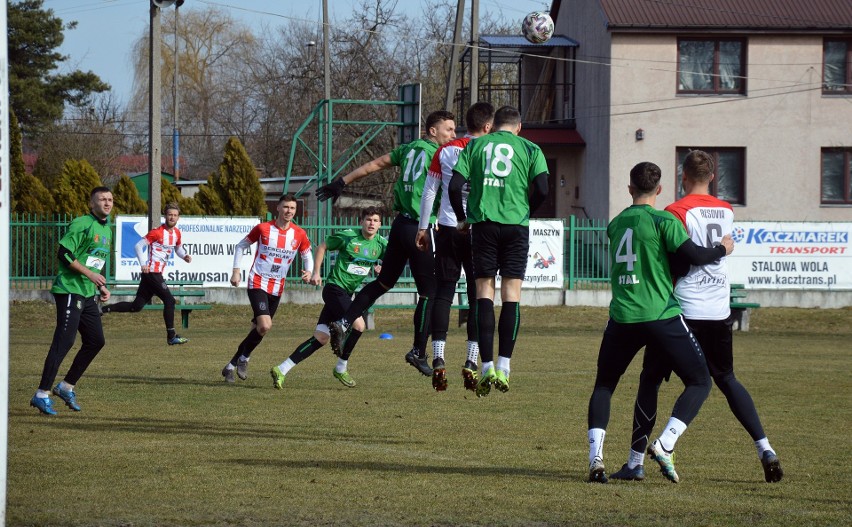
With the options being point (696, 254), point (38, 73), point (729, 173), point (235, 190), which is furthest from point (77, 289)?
point (38, 73)

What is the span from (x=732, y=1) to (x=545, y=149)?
7.84 meters

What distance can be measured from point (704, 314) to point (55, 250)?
22.8 metres

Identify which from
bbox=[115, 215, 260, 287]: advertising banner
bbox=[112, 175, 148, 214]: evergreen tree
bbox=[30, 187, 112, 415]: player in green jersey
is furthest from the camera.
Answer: bbox=[112, 175, 148, 214]: evergreen tree

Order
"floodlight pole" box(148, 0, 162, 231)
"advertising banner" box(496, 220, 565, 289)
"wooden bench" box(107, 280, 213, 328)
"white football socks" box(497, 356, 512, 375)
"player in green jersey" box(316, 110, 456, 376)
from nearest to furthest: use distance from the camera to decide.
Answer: "white football socks" box(497, 356, 512, 375) → "player in green jersey" box(316, 110, 456, 376) → "wooden bench" box(107, 280, 213, 328) → "floodlight pole" box(148, 0, 162, 231) → "advertising banner" box(496, 220, 565, 289)

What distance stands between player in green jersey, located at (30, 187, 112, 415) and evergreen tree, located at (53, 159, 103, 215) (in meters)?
24.8

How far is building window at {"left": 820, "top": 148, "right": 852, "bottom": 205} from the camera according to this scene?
35.6 metres

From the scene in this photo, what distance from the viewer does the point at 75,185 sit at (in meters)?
36.0

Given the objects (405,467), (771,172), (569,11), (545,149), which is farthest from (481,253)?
(569,11)

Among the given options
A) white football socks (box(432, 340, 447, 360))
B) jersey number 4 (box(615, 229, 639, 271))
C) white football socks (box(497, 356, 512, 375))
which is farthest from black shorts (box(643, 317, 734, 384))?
white football socks (box(432, 340, 447, 360))

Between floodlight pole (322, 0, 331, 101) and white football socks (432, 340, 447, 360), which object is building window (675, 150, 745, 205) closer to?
floodlight pole (322, 0, 331, 101)

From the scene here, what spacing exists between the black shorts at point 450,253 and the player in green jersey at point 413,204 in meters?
0.31

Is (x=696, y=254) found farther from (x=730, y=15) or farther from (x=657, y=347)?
(x=730, y=15)

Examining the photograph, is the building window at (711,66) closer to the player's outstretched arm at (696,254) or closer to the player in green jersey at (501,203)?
the player in green jersey at (501,203)

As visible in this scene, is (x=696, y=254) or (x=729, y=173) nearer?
(x=696, y=254)
